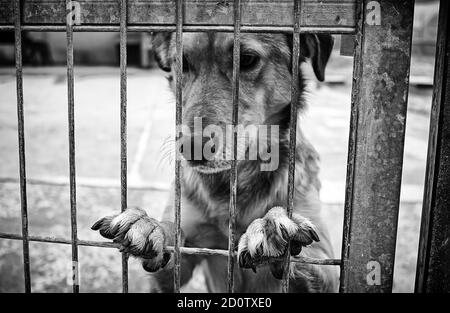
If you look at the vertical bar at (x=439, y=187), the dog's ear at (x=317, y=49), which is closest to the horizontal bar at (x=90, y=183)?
the dog's ear at (x=317, y=49)

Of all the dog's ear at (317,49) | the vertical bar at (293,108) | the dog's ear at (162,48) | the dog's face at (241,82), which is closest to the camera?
the vertical bar at (293,108)

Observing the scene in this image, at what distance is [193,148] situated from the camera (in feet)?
6.54

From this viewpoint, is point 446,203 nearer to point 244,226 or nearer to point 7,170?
point 244,226

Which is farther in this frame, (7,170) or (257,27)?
(7,170)

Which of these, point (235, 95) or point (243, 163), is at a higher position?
point (235, 95)

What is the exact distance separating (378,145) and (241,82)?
97 cm

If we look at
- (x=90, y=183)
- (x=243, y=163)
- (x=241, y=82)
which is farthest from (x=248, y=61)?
(x=90, y=183)

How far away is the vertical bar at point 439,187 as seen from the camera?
1460mm

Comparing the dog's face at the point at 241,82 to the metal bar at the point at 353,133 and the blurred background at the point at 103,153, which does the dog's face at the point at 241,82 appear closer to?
the blurred background at the point at 103,153

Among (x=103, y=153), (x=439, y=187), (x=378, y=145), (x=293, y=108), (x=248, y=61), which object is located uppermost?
(x=248, y=61)

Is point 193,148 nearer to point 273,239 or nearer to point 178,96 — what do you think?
point 178,96

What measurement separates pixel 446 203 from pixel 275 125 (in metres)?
1.12

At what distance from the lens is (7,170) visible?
6.11 metres
